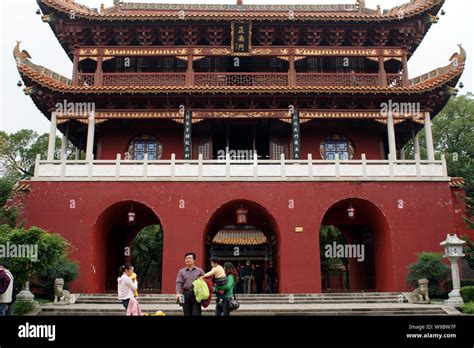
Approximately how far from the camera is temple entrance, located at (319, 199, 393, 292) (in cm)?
1516

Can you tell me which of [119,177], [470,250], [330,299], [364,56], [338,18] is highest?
[338,18]

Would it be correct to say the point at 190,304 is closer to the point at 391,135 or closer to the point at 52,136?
the point at 52,136

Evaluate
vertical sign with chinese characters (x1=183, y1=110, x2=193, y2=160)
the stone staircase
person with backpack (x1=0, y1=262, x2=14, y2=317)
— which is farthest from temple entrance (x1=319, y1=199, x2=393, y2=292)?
person with backpack (x1=0, y1=262, x2=14, y2=317)

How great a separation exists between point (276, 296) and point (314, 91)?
6.99 metres

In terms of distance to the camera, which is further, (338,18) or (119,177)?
(338,18)

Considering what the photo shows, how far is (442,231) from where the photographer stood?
14.7m

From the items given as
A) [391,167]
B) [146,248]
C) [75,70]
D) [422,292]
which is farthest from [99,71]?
[422,292]

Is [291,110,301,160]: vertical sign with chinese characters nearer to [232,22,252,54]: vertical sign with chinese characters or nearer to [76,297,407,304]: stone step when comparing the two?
[232,22,252,54]: vertical sign with chinese characters

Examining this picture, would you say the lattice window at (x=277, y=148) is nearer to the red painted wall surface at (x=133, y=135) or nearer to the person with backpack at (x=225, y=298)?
the red painted wall surface at (x=133, y=135)

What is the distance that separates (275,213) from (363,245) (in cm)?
462

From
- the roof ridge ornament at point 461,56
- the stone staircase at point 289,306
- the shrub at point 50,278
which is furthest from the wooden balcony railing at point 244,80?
the shrub at point 50,278

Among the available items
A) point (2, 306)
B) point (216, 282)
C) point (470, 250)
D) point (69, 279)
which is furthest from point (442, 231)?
point (2, 306)
